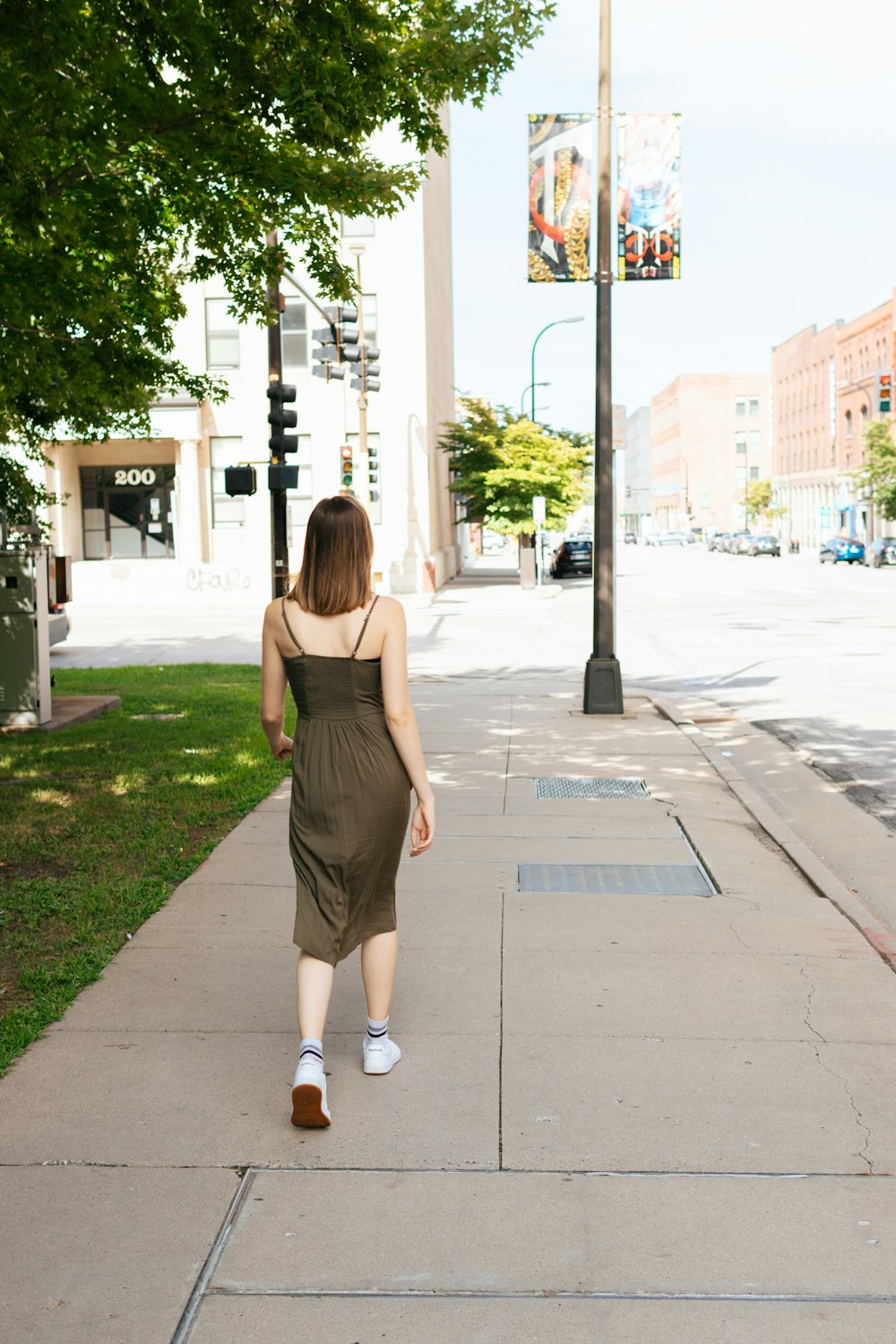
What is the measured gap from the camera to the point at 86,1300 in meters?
3.16

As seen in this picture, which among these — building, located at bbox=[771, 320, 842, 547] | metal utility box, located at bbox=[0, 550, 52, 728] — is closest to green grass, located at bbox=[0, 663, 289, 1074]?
metal utility box, located at bbox=[0, 550, 52, 728]

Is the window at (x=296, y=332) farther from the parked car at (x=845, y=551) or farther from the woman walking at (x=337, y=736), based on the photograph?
the woman walking at (x=337, y=736)

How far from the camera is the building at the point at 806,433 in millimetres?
116375

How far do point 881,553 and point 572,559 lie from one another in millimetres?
17339

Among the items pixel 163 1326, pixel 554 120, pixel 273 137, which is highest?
pixel 554 120

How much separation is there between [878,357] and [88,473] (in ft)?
240

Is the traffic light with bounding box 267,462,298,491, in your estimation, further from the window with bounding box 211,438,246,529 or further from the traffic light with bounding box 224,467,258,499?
the window with bounding box 211,438,246,529

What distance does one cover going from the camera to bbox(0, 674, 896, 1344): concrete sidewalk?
3.15 metres

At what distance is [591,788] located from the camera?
10141 millimetres

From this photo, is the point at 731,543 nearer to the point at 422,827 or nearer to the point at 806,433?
the point at 806,433

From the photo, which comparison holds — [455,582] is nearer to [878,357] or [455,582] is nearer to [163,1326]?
[163,1326]

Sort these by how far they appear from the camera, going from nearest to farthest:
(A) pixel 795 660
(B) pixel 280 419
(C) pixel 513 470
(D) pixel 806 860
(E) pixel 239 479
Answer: (D) pixel 806 860
(B) pixel 280 419
(E) pixel 239 479
(A) pixel 795 660
(C) pixel 513 470

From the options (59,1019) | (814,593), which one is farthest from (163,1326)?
(814,593)

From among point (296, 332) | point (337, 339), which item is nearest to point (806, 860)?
point (337, 339)
